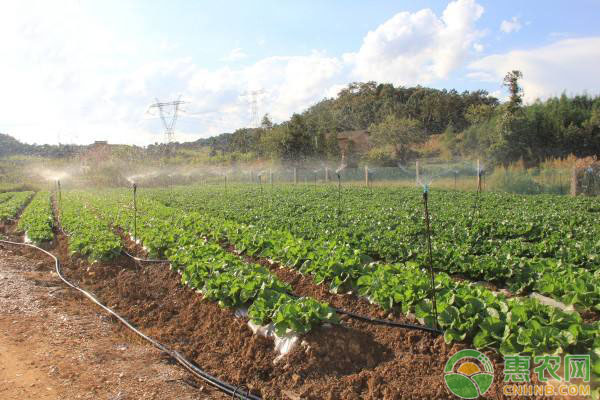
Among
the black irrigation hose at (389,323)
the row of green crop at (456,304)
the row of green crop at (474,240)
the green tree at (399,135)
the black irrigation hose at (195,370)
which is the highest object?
the green tree at (399,135)

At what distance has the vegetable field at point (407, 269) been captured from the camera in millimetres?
4258

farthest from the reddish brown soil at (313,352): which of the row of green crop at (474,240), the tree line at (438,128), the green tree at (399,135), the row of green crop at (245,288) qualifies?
the green tree at (399,135)

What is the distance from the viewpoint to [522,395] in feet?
11.2

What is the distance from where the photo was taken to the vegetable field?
4258 millimetres

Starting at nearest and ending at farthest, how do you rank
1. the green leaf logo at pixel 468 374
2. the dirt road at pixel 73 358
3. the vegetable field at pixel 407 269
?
the green leaf logo at pixel 468 374 < the vegetable field at pixel 407 269 < the dirt road at pixel 73 358

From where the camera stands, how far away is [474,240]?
910cm

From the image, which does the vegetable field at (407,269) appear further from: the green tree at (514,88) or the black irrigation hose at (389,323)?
the green tree at (514,88)

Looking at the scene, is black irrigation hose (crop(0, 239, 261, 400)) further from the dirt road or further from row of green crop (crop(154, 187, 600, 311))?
row of green crop (crop(154, 187, 600, 311))

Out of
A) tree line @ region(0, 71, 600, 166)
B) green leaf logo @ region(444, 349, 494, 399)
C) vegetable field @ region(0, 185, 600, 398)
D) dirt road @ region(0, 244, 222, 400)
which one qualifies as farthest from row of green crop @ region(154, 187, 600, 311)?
tree line @ region(0, 71, 600, 166)

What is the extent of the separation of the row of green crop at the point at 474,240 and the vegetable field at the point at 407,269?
0.03 meters

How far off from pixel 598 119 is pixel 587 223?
85.3ft

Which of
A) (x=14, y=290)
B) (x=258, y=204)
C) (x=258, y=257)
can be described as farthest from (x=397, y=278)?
(x=258, y=204)

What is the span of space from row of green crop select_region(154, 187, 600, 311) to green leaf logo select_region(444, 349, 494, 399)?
6.46 feet

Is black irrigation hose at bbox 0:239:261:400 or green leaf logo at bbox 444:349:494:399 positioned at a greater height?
green leaf logo at bbox 444:349:494:399
